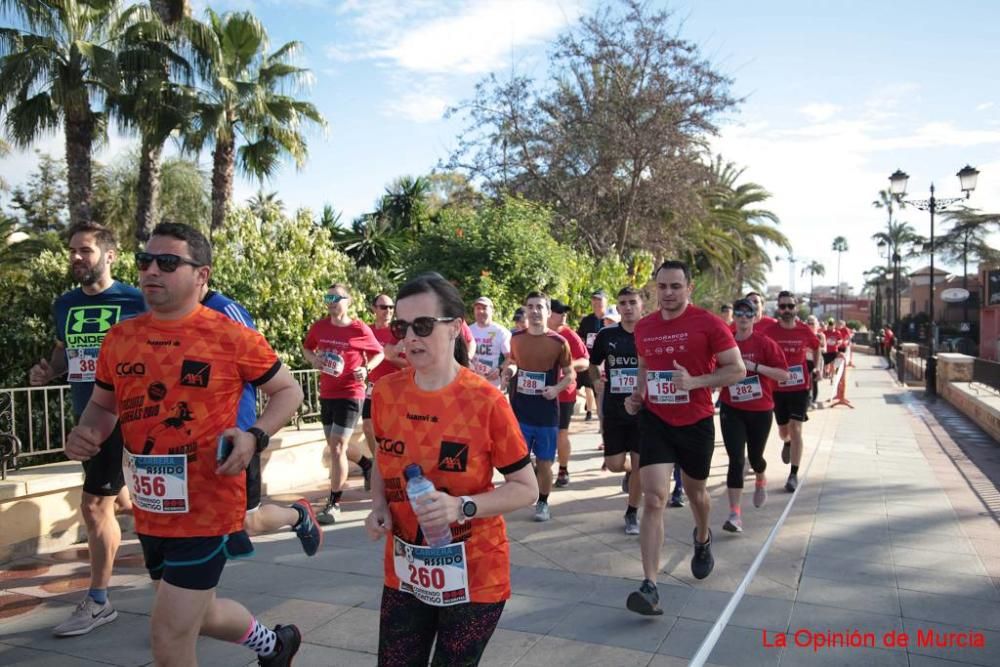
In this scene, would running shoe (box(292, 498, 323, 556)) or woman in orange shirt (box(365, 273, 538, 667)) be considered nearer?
woman in orange shirt (box(365, 273, 538, 667))

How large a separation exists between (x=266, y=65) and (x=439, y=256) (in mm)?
6037

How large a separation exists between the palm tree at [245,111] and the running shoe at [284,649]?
14049 mm

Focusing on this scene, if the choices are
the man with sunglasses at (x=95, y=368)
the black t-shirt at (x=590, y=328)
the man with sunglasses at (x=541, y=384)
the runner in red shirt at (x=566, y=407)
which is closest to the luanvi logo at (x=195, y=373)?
the man with sunglasses at (x=95, y=368)

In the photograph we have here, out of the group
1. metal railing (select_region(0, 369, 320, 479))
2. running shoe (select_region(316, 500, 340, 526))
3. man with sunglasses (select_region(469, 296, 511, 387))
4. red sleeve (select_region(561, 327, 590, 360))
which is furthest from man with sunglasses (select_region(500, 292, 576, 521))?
metal railing (select_region(0, 369, 320, 479))

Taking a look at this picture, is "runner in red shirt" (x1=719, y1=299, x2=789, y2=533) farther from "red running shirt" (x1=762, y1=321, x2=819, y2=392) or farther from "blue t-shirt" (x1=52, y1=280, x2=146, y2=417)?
"blue t-shirt" (x1=52, y1=280, x2=146, y2=417)

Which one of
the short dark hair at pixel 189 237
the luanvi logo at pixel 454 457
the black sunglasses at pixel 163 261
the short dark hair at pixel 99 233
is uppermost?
the short dark hair at pixel 99 233

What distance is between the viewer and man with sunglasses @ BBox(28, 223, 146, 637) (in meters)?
→ 4.22

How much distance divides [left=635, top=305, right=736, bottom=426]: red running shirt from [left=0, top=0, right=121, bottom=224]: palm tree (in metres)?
13.3

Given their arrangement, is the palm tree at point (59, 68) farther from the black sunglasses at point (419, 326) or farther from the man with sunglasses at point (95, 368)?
the black sunglasses at point (419, 326)

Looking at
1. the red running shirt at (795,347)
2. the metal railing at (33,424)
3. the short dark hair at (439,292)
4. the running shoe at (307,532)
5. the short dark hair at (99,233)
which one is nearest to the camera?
the short dark hair at (439,292)

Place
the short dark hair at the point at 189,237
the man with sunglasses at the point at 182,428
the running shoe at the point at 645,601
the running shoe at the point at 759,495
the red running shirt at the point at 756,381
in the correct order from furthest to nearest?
the running shoe at the point at 759,495, the red running shirt at the point at 756,381, the running shoe at the point at 645,601, the short dark hair at the point at 189,237, the man with sunglasses at the point at 182,428

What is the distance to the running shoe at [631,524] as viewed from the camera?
6477mm

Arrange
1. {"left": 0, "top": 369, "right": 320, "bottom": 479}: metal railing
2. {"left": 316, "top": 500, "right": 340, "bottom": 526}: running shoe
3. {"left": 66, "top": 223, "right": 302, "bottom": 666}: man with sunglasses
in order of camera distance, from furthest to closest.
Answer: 1. {"left": 316, "top": 500, "right": 340, "bottom": 526}: running shoe
2. {"left": 0, "top": 369, "right": 320, "bottom": 479}: metal railing
3. {"left": 66, "top": 223, "right": 302, "bottom": 666}: man with sunglasses

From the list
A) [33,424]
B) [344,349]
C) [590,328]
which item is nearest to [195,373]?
[344,349]
